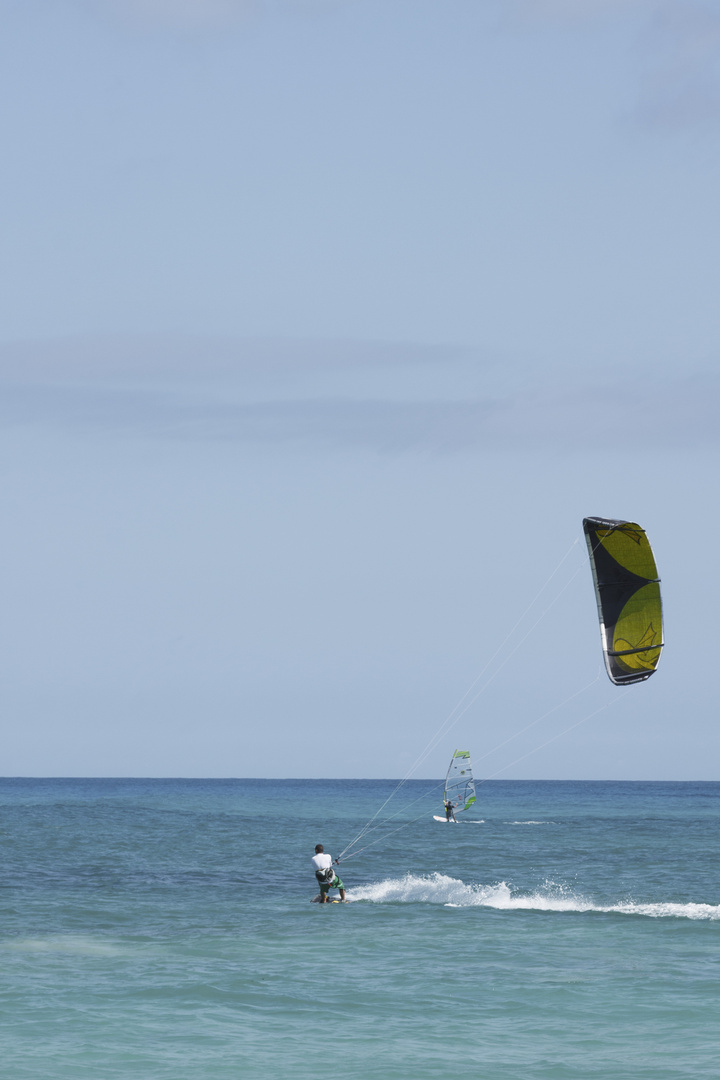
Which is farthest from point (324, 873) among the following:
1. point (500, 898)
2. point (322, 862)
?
point (500, 898)

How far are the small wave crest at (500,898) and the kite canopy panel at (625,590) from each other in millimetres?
6147

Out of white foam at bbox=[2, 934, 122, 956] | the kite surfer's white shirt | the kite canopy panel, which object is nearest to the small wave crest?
the kite surfer's white shirt

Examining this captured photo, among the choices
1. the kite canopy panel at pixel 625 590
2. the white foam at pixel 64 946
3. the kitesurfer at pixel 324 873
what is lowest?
the white foam at pixel 64 946

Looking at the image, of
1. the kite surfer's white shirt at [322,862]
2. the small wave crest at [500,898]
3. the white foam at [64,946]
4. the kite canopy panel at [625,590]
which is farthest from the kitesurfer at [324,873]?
the kite canopy panel at [625,590]

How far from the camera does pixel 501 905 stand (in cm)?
2503

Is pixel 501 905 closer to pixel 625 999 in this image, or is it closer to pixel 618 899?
pixel 618 899

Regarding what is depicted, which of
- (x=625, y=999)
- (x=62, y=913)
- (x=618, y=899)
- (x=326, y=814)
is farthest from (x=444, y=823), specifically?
(x=625, y=999)

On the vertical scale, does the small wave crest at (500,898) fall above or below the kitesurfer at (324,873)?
below

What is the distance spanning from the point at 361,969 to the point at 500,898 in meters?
8.73

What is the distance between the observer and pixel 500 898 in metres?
26.0

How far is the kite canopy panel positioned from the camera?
67.3 ft

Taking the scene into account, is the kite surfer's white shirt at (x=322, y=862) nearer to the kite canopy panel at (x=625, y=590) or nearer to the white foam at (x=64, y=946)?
the white foam at (x=64, y=946)

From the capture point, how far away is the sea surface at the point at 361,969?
13.4 meters

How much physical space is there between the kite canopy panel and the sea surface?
4.82 metres
